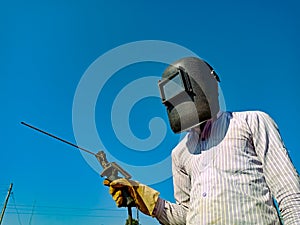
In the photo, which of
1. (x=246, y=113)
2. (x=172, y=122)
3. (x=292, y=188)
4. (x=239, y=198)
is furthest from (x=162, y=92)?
(x=292, y=188)

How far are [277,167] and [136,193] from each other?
1.42m

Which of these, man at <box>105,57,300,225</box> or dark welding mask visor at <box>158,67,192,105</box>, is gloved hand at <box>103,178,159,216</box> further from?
dark welding mask visor at <box>158,67,192,105</box>

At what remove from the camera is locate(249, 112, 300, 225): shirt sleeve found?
65.5 inches

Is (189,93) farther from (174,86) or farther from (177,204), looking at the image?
(177,204)

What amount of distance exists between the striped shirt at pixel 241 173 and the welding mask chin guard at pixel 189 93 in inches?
5.7

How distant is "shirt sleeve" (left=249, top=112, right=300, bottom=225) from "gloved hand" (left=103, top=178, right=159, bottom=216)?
117 cm

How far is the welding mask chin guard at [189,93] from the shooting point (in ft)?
8.09

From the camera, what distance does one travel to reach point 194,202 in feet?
6.80

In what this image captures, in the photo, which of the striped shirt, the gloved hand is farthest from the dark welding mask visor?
the gloved hand

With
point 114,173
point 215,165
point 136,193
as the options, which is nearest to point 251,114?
point 215,165

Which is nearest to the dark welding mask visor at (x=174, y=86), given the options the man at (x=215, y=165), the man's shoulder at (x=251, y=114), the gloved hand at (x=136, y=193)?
the man at (x=215, y=165)

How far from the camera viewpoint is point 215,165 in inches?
82.6

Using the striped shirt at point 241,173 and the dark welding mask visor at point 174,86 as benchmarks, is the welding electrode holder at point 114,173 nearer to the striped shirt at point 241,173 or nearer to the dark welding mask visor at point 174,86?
the striped shirt at point 241,173

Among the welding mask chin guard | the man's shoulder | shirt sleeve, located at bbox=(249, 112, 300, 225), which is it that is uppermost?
the welding mask chin guard
